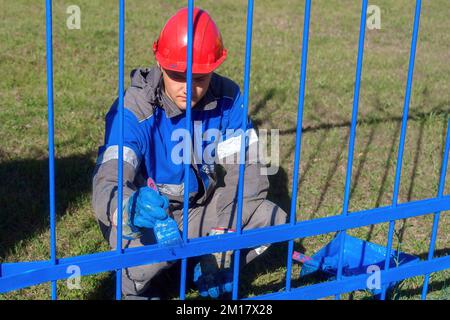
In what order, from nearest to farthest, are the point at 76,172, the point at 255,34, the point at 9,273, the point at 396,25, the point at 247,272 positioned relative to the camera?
1. the point at 9,273
2. the point at 247,272
3. the point at 76,172
4. the point at 255,34
5. the point at 396,25

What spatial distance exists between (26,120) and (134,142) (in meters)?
2.29

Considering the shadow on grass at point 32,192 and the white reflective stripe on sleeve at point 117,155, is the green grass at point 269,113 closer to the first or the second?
the shadow on grass at point 32,192

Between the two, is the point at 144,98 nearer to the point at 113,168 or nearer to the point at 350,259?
the point at 113,168

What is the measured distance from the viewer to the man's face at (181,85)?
2814mm

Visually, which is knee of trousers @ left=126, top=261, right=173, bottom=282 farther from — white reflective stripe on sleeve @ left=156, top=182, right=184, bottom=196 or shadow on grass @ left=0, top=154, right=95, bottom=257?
shadow on grass @ left=0, top=154, right=95, bottom=257

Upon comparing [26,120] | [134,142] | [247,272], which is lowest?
[247,272]

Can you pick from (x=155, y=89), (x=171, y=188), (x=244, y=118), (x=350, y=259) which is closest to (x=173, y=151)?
(x=171, y=188)

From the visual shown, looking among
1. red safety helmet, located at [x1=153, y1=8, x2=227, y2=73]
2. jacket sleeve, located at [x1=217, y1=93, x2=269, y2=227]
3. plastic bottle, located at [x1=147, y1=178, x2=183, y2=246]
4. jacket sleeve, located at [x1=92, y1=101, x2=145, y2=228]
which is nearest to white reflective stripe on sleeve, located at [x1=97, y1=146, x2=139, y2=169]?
jacket sleeve, located at [x1=92, y1=101, x2=145, y2=228]

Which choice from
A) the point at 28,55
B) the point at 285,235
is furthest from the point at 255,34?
the point at 285,235

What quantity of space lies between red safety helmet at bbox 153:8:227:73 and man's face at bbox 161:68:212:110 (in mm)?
65

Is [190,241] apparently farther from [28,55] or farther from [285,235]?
[28,55]

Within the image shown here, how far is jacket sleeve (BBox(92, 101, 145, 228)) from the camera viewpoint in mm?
2502

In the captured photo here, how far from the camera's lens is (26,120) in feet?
16.0
